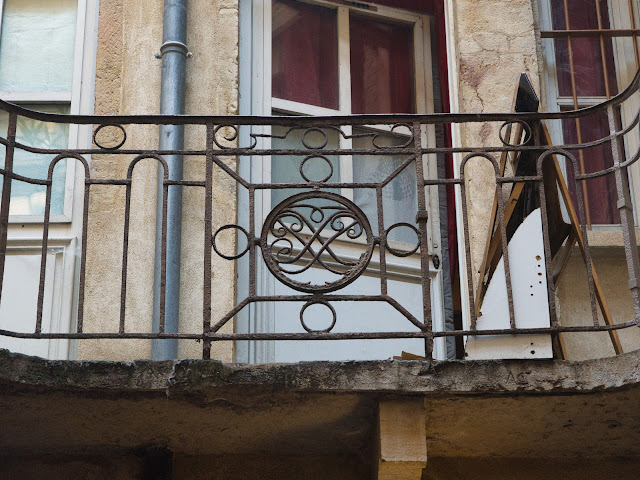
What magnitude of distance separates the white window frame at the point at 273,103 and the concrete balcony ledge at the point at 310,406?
32.3 inches

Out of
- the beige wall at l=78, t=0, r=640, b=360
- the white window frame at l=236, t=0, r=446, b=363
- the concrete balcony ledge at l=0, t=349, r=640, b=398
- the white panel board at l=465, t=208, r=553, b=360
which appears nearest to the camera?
the concrete balcony ledge at l=0, t=349, r=640, b=398

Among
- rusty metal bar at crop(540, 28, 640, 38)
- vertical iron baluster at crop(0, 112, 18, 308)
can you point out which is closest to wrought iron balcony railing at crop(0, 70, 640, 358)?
vertical iron baluster at crop(0, 112, 18, 308)

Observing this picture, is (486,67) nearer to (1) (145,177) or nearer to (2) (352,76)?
(2) (352,76)

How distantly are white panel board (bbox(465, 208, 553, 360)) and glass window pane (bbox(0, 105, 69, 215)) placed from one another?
2.48m

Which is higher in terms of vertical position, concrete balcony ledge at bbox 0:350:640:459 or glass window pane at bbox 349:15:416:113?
glass window pane at bbox 349:15:416:113

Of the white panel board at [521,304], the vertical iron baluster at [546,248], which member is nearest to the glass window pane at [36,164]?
the white panel board at [521,304]

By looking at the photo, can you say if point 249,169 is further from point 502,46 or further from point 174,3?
point 502,46

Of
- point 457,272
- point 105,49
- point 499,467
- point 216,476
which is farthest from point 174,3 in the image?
point 499,467

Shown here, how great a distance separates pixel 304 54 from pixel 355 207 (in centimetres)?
216

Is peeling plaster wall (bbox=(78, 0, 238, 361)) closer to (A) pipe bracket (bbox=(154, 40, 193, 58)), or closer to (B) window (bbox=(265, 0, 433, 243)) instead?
(A) pipe bracket (bbox=(154, 40, 193, 58))

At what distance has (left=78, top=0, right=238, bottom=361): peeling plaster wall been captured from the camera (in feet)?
20.2

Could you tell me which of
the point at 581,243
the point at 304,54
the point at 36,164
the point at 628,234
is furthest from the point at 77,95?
the point at 628,234

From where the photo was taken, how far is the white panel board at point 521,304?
5.35 meters

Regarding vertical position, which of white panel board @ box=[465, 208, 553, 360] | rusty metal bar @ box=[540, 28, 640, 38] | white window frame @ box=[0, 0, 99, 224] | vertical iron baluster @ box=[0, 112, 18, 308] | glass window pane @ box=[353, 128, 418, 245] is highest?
rusty metal bar @ box=[540, 28, 640, 38]
